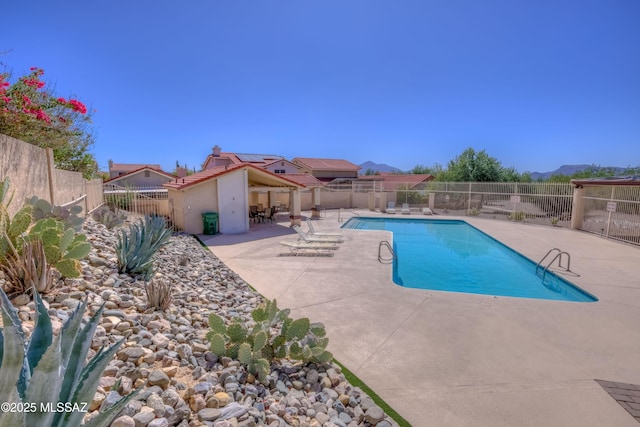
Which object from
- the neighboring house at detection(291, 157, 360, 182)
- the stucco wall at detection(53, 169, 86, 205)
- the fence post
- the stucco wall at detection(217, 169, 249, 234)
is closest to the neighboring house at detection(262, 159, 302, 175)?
the neighboring house at detection(291, 157, 360, 182)

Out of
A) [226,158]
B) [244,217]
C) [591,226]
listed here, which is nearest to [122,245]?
[244,217]

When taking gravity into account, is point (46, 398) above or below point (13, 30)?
below

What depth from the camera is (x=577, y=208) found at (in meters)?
17.0

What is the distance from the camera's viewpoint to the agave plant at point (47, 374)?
1.38m

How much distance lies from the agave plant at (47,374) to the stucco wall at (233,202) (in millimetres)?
13954

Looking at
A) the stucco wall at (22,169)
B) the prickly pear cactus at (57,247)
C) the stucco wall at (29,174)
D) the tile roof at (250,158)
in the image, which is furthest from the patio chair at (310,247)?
the tile roof at (250,158)

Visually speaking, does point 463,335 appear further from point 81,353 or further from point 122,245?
point 122,245

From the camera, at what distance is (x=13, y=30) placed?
7371 mm

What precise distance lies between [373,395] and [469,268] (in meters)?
9.01

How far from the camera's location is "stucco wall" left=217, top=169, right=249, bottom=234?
15.6m

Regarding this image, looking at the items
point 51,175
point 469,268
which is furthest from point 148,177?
point 469,268

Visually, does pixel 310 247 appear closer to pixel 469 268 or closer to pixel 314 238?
pixel 314 238

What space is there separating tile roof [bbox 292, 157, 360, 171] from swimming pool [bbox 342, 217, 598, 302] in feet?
89.5

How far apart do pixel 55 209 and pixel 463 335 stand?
779 centimetres
